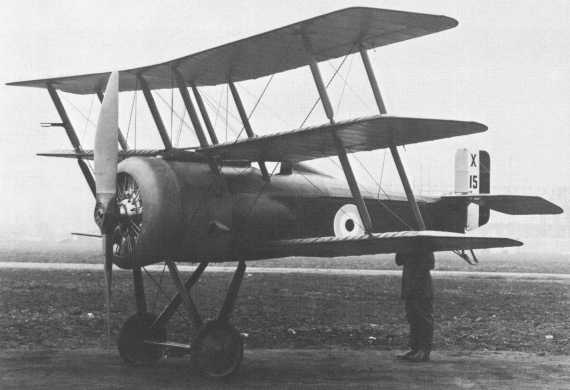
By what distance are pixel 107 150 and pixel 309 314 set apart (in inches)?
314

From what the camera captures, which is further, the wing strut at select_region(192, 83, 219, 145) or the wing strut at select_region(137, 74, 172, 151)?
the wing strut at select_region(192, 83, 219, 145)

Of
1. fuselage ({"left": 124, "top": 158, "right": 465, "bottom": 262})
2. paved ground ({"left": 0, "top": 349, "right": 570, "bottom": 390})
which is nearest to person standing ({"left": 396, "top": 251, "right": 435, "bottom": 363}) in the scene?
paved ground ({"left": 0, "top": 349, "right": 570, "bottom": 390})

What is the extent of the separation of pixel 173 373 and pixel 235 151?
9.93 ft

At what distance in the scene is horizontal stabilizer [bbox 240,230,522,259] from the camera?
29.5 feet

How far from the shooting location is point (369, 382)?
9109mm

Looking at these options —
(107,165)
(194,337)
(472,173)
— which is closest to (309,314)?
(472,173)

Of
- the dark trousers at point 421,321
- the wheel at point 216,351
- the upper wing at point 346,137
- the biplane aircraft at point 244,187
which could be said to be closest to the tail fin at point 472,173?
the biplane aircraft at point 244,187

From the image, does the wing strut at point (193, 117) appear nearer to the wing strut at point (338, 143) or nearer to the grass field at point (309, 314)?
the wing strut at point (338, 143)

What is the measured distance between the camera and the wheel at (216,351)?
9359mm

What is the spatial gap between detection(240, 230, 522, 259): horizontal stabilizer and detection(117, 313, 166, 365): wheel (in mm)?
2075

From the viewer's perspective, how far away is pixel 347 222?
10836 mm

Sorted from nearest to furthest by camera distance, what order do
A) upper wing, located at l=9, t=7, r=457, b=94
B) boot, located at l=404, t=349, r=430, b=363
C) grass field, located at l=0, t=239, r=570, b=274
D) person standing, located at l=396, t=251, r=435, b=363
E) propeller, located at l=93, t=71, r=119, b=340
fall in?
upper wing, located at l=9, t=7, r=457, b=94 → propeller, located at l=93, t=71, r=119, b=340 → boot, located at l=404, t=349, r=430, b=363 → person standing, located at l=396, t=251, r=435, b=363 → grass field, located at l=0, t=239, r=570, b=274

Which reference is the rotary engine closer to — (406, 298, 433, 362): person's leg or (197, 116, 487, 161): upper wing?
(197, 116, 487, 161): upper wing

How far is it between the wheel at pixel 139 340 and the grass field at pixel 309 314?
1309mm
